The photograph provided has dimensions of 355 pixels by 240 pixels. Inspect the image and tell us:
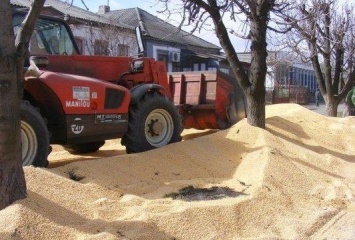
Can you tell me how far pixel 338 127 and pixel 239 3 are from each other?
4033 mm

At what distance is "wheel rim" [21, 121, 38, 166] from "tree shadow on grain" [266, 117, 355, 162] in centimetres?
518

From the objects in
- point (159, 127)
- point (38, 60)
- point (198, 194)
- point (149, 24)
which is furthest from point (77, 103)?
point (149, 24)

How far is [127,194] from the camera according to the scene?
6.01 metres

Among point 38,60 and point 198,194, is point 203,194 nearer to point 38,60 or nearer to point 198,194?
point 198,194

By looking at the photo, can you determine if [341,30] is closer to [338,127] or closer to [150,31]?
[338,127]

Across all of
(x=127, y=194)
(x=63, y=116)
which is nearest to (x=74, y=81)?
(x=63, y=116)

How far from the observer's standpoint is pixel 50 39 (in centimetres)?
812

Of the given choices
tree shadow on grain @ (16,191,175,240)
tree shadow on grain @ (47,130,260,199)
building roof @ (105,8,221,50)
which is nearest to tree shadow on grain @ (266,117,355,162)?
tree shadow on grain @ (47,130,260,199)

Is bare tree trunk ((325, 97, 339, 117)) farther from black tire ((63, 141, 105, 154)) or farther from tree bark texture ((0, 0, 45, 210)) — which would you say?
tree bark texture ((0, 0, 45, 210))

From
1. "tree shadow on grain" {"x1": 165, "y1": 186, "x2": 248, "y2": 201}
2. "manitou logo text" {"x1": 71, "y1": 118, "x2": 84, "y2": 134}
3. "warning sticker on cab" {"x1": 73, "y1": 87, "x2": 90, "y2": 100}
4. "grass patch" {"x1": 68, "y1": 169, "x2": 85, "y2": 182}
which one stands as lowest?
"tree shadow on grain" {"x1": 165, "y1": 186, "x2": 248, "y2": 201}

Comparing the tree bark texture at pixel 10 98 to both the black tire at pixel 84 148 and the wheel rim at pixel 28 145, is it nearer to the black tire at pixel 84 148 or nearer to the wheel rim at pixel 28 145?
the wheel rim at pixel 28 145

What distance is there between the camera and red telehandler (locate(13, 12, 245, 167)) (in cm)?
667

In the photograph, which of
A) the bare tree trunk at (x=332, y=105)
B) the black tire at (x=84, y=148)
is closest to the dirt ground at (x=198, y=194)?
the black tire at (x=84, y=148)

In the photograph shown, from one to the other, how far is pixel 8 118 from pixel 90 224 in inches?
49.5
